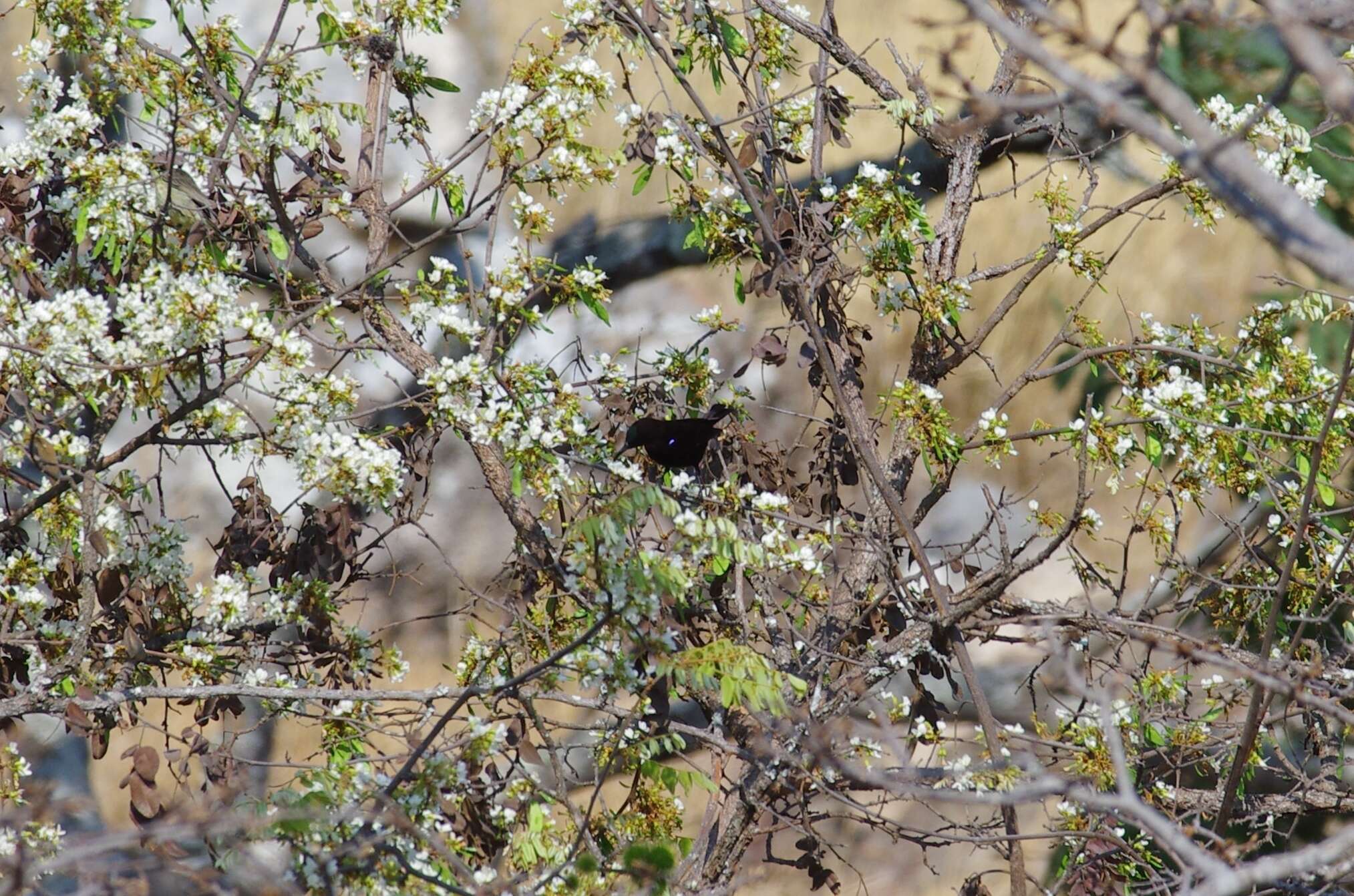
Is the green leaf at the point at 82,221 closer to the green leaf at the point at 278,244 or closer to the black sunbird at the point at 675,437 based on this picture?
the green leaf at the point at 278,244

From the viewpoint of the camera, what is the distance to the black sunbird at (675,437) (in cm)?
291

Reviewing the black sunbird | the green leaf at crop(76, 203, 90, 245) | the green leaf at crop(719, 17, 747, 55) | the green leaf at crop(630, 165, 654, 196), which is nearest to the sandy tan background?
the green leaf at crop(719, 17, 747, 55)

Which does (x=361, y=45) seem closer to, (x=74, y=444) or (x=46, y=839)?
(x=74, y=444)

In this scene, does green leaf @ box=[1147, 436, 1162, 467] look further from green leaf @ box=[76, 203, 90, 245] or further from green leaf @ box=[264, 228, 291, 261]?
green leaf @ box=[76, 203, 90, 245]

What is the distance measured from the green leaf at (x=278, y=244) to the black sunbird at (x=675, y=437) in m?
0.96

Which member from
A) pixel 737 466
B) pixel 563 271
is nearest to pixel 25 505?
pixel 563 271

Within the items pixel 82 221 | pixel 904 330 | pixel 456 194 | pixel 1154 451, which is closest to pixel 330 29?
pixel 456 194

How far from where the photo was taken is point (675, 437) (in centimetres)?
294

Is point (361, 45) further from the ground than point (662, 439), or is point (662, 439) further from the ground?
point (361, 45)

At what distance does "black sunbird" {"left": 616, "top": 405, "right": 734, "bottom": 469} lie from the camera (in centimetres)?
291

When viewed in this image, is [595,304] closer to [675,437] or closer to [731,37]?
[675,437]

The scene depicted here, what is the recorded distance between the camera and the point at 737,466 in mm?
3260

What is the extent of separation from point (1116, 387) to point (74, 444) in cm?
458

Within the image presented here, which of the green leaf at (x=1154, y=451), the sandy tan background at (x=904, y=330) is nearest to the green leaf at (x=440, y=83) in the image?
the green leaf at (x=1154, y=451)
